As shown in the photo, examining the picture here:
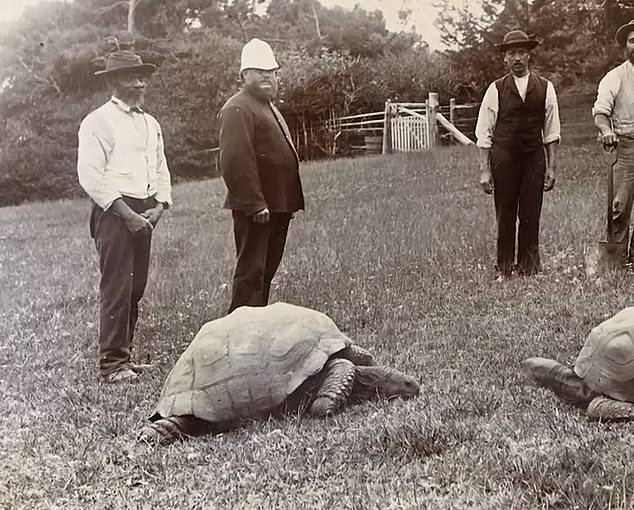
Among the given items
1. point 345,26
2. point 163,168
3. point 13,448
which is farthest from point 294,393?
point 345,26

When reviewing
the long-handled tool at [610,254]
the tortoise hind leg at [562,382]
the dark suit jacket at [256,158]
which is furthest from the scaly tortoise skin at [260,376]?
the long-handled tool at [610,254]

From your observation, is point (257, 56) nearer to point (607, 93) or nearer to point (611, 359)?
point (607, 93)

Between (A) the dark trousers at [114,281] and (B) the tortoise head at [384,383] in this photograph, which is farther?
(A) the dark trousers at [114,281]

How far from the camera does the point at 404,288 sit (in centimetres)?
333

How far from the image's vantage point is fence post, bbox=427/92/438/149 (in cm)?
339

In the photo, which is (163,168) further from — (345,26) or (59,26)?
(345,26)

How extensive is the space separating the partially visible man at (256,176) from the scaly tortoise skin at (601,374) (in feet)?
3.71

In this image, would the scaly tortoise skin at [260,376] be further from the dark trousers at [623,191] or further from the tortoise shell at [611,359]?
the dark trousers at [623,191]

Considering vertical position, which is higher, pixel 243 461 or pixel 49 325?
pixel 49 325

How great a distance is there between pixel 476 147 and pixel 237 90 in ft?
3.88

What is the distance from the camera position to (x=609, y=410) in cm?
263

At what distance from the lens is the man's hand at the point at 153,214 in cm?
340

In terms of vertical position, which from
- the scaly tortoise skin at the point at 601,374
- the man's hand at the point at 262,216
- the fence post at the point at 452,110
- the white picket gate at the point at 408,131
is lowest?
the scaly tortoise skin at the point at 601,374

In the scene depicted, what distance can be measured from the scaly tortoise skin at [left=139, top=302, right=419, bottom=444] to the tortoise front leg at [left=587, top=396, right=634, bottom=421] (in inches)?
23.6
